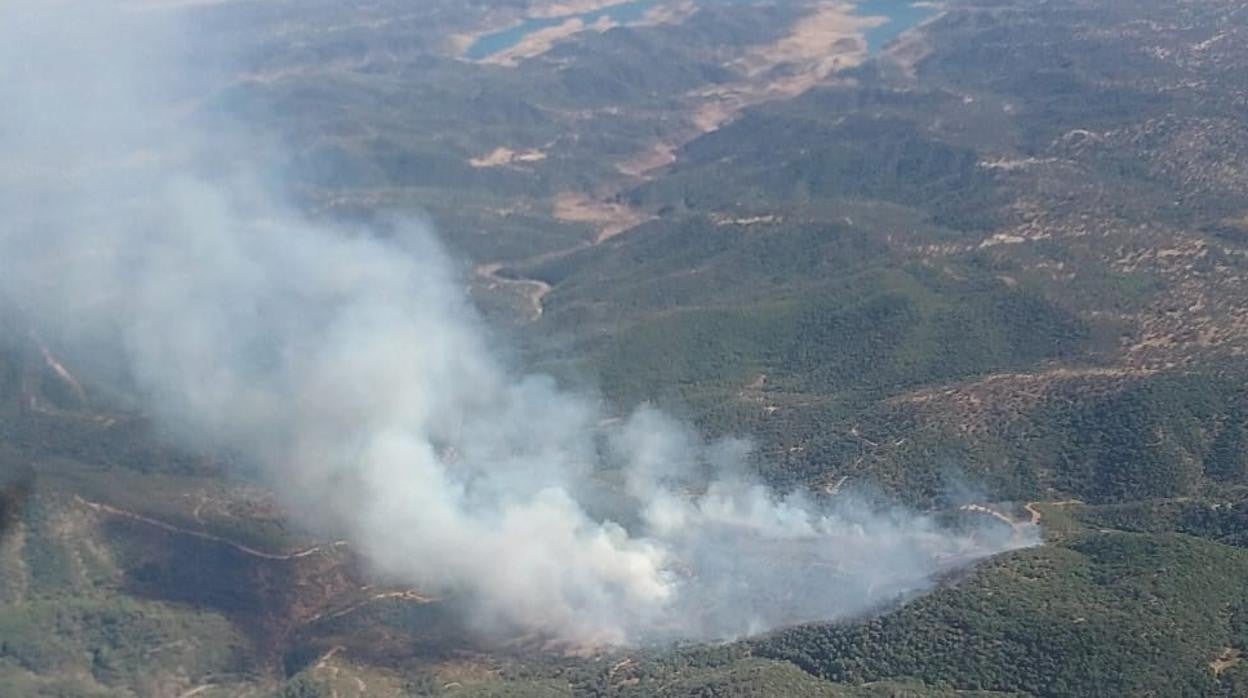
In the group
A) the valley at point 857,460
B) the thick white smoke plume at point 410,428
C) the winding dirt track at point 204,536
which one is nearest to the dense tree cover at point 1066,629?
the valley at point 857,460

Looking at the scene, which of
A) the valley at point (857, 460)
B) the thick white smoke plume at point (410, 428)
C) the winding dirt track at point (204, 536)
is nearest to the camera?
the valley at point (857, 460)

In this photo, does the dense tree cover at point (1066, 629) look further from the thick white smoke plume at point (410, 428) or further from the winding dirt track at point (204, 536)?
the winding dirt track at point (204, 536)

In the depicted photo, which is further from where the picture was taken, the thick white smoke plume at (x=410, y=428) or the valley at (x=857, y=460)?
the thick white smoke plume at (x=410, y=428)

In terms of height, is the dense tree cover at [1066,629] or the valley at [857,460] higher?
the dense tree cover at [1066,629]

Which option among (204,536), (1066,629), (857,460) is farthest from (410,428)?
(1066,629)

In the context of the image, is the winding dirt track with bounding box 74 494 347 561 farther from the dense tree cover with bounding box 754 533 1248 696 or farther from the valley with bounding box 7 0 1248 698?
the dense tree cover with bounding box 754 533 1248 696

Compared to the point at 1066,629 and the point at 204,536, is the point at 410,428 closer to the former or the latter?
the point at 204,536

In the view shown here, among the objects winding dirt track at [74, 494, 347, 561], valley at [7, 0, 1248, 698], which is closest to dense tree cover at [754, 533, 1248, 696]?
valley at [7, 0, 1248, 698]

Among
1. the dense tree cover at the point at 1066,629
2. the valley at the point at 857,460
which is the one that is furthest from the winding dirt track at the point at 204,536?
the dense tree cover at the point at 1066,629

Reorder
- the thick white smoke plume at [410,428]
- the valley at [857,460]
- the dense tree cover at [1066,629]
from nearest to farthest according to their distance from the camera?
the dense tree cover at [1066,629], the valley at [857,460], the thick white smoke plume at [410,428]
